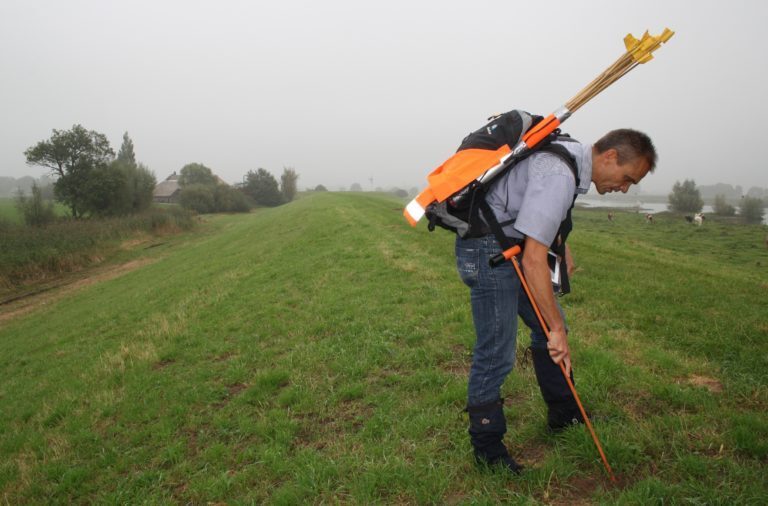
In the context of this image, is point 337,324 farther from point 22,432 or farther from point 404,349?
point 22,432

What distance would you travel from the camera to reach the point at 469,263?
3.14 m

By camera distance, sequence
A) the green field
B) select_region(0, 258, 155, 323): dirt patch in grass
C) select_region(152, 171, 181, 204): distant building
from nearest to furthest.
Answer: select_region(0, 258, 155, 323): dirt patch in grass, the green field, select_region(152, 171, 181, 204): distant building

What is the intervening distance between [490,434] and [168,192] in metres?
106

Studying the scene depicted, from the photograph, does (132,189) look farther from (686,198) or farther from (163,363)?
(686,198)

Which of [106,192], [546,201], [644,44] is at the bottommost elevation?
[546,201]

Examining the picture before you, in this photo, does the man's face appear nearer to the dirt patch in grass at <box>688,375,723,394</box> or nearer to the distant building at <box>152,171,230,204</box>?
the dirt patch in grass at <box>688,375,723,394</box>

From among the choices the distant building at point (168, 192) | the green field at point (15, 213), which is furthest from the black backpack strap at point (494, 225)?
the distant building at point (168, 192)

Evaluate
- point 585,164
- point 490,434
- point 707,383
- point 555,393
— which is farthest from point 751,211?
point 490,434

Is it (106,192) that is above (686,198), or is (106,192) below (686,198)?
above

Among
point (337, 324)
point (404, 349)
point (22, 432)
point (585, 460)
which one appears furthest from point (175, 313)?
point (585, 460)

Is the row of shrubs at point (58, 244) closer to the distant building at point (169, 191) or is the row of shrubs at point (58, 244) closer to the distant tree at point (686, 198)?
the distant building at point (169, 191)

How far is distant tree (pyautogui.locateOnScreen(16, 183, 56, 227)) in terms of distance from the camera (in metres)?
42.8

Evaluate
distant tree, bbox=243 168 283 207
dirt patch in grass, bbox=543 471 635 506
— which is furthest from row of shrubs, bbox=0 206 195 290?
distant tree, bbox=243 168 283 207

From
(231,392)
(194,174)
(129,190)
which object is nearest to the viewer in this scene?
(231,392)
